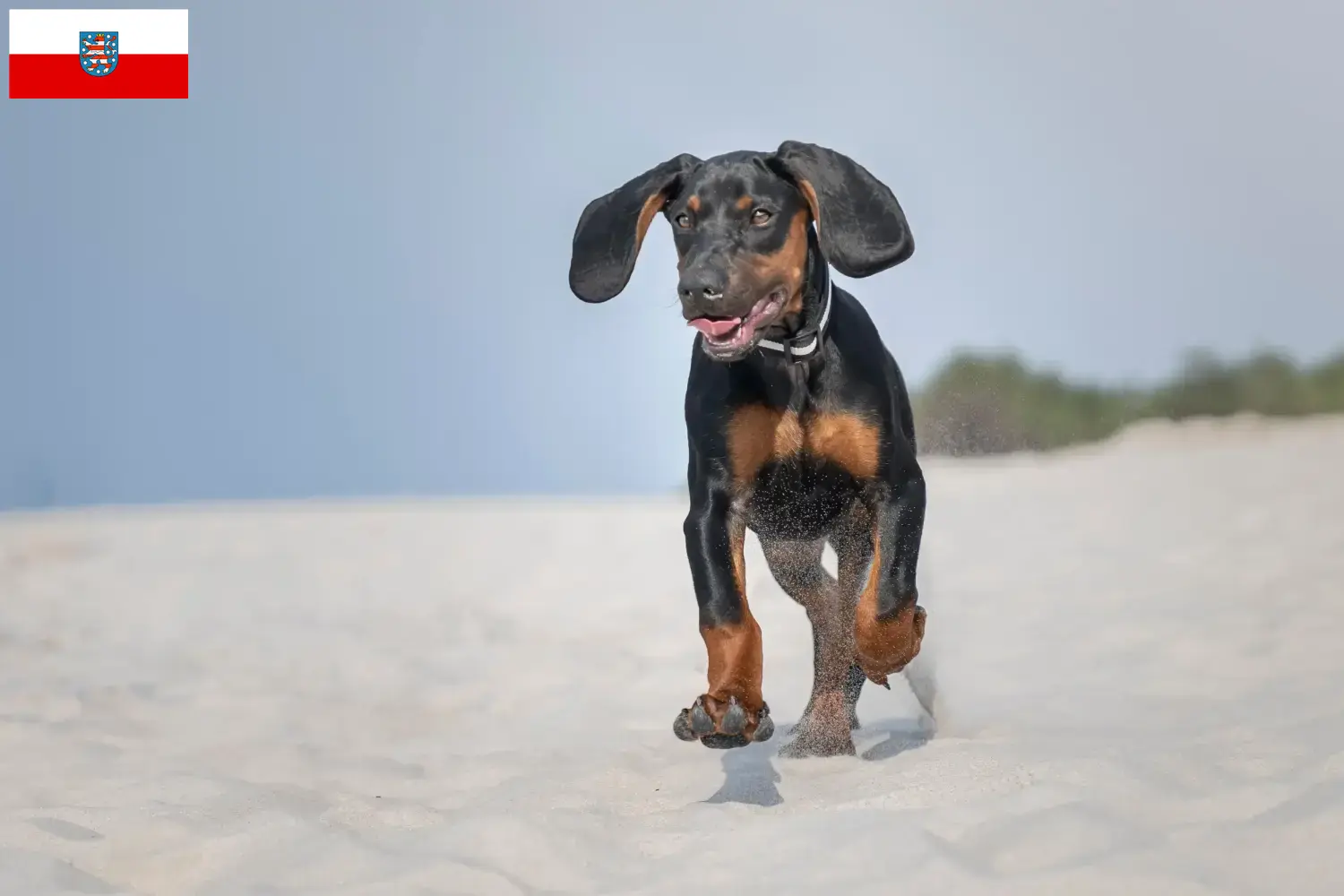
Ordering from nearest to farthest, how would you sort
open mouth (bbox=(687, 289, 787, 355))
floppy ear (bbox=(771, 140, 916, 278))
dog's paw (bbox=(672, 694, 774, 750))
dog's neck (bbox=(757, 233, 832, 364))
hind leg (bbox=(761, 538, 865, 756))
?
open mouth (bbox=(687, 289, 787, 355)) → dog's paw (bbox=(672, 694, 774, 750)) → floppy ear (bbox=(771, 140, 916, 278)) → dog's neck (bbox=(757, 233, 832, 364)) → hind leg (bbox=(761, 538, 865, 756))

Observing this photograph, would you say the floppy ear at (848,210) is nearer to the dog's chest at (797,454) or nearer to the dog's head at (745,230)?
the dog's head at (745,230)

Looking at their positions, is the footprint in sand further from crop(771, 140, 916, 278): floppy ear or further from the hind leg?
crop(771, 140, 916, 278): floppy ear

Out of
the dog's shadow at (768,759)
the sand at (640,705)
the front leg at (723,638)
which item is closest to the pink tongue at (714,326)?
the front leg at (723,638)

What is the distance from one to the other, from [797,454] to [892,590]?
0.46 meters

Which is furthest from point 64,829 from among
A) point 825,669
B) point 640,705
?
point 640,705

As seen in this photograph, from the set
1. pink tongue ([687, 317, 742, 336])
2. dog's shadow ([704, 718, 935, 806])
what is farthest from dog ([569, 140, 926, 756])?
dog's shadow ([704, 718, 935, 806])

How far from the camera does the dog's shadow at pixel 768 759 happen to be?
14.7 ft

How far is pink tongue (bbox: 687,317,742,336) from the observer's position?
144 inches

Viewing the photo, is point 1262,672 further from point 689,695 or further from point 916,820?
point 916,820

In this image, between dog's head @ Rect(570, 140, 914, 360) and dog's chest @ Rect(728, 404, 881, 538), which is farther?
dog's chest @ Rect(728, 404, 881, 538)

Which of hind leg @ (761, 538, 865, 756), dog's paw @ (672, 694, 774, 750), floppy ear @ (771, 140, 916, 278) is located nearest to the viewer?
dog's paw @ (672, 694, 774, 750)

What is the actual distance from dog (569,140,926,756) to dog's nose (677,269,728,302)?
0.11 ft

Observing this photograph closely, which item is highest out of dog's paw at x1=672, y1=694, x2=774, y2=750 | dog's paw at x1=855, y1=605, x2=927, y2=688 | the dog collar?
the dog collar

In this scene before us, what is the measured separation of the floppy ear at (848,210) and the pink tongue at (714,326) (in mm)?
418
